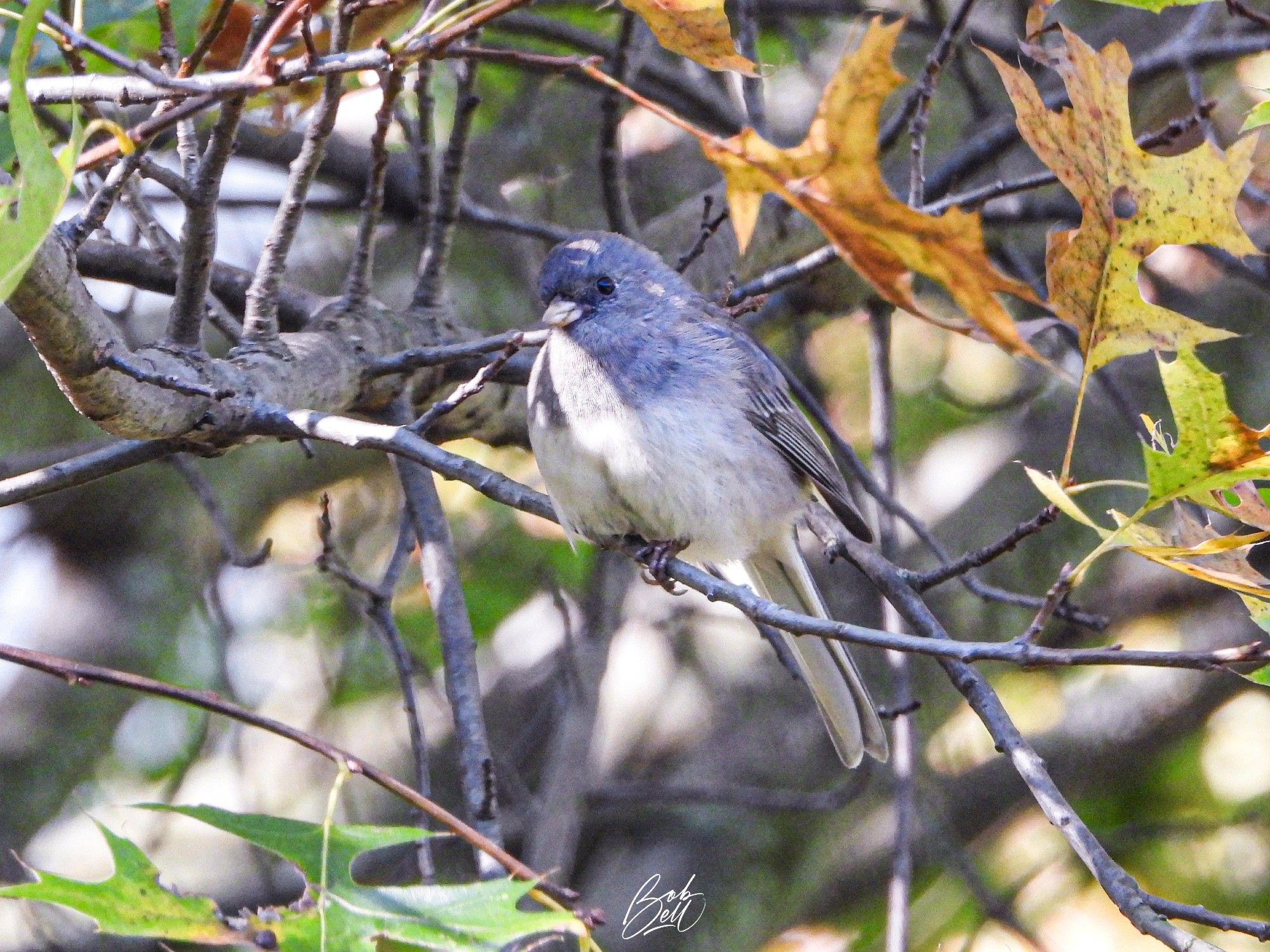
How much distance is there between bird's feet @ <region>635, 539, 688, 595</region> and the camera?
2738mm

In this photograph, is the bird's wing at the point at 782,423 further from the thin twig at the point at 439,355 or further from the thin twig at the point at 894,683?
the thin twig at the point at 439,355

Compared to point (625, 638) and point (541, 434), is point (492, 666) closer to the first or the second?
point (625, 638)

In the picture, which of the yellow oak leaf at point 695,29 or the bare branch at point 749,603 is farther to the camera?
the yellow oak leaf at point 695,29

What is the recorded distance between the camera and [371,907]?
1578 mm

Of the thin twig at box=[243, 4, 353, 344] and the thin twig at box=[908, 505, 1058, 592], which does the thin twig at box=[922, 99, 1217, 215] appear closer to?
the thin twig at box=[908, 505, 1058, 592]

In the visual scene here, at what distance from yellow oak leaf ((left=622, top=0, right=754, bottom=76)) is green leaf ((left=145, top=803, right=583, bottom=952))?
112cm

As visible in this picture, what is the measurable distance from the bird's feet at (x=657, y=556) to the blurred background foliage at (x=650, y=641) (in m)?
0.88

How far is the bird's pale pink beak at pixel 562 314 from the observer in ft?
9.82

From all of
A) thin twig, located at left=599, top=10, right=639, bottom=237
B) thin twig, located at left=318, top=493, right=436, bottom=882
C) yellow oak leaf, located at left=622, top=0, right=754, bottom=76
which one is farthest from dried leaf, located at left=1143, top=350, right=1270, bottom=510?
thin twig, located at left=599, top=10, right=639, bottom=237

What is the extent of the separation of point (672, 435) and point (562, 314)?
427mm

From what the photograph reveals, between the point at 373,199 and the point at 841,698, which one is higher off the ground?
the point at 373,199

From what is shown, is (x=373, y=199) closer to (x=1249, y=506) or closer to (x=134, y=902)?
(x=134, y=902)
